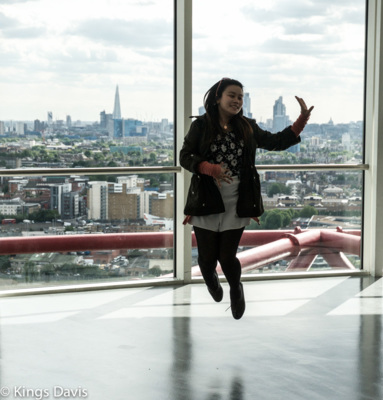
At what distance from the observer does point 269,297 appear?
5.46 metres

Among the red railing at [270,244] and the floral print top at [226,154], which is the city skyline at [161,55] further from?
the floral print top at [226,154]

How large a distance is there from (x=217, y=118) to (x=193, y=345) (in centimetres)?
136

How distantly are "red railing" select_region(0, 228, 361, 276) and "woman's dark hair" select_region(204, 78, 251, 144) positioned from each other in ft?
5.24

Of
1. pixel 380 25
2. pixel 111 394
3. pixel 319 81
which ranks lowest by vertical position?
pixel 111 394

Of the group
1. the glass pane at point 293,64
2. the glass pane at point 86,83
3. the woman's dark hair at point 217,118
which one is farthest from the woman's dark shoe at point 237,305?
the glass pane at point 293,64

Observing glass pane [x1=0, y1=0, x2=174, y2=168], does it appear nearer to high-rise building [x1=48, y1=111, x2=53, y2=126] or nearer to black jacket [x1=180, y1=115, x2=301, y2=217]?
high-rise building [x1=48, y1=111, x2=53, y2=126]

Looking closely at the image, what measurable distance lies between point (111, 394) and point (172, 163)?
2.74 m

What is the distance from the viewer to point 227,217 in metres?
4.47

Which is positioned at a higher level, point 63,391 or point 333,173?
point 333,173

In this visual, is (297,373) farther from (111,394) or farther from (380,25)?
(380,25)

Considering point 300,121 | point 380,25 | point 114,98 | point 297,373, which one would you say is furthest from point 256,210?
point 380,25

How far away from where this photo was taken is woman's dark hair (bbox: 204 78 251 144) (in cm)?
452

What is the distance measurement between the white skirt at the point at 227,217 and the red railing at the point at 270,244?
1471 mm

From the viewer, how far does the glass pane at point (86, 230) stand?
5.59m
